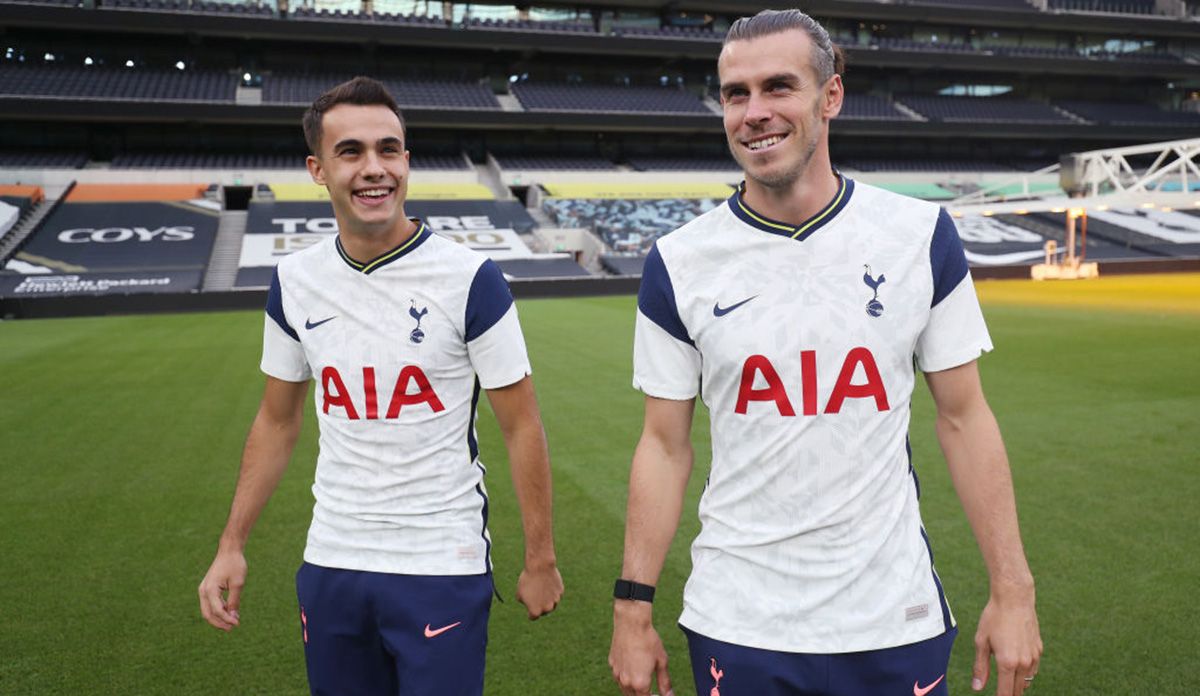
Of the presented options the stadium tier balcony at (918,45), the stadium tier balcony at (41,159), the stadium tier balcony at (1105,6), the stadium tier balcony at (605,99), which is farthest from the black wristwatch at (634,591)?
the stadium tier balcony at (1105,6)

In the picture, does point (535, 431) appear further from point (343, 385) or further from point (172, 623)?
point (172, 623)

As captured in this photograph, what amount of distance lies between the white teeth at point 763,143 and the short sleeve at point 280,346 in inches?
57.0

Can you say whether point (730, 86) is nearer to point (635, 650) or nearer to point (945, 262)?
point (945, 262)

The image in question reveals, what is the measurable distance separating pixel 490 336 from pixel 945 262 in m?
1.18

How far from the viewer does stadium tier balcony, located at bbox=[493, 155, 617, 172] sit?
41.3m

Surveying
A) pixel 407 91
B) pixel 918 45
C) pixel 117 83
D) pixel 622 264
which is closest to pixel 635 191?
pixel 622 264

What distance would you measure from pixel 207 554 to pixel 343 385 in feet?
11.9

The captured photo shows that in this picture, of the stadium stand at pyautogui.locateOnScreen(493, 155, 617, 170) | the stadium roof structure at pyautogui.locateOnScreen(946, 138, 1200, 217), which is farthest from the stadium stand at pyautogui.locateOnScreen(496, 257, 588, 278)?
the stadium roof structure at pyautogui.locateOnScreen(946, 138, 1200, 217)

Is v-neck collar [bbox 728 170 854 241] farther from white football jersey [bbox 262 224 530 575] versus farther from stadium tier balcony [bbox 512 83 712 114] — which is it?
stadium tier balcony [bbox 512 83 712 114]

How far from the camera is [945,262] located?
6.87 ft

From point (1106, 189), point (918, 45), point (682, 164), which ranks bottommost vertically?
point (1106, 189)

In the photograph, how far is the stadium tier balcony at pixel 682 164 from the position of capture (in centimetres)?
4261

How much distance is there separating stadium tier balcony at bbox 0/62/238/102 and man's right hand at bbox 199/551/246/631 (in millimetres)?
37083

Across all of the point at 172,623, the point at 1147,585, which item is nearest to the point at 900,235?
the point at 1147,585
